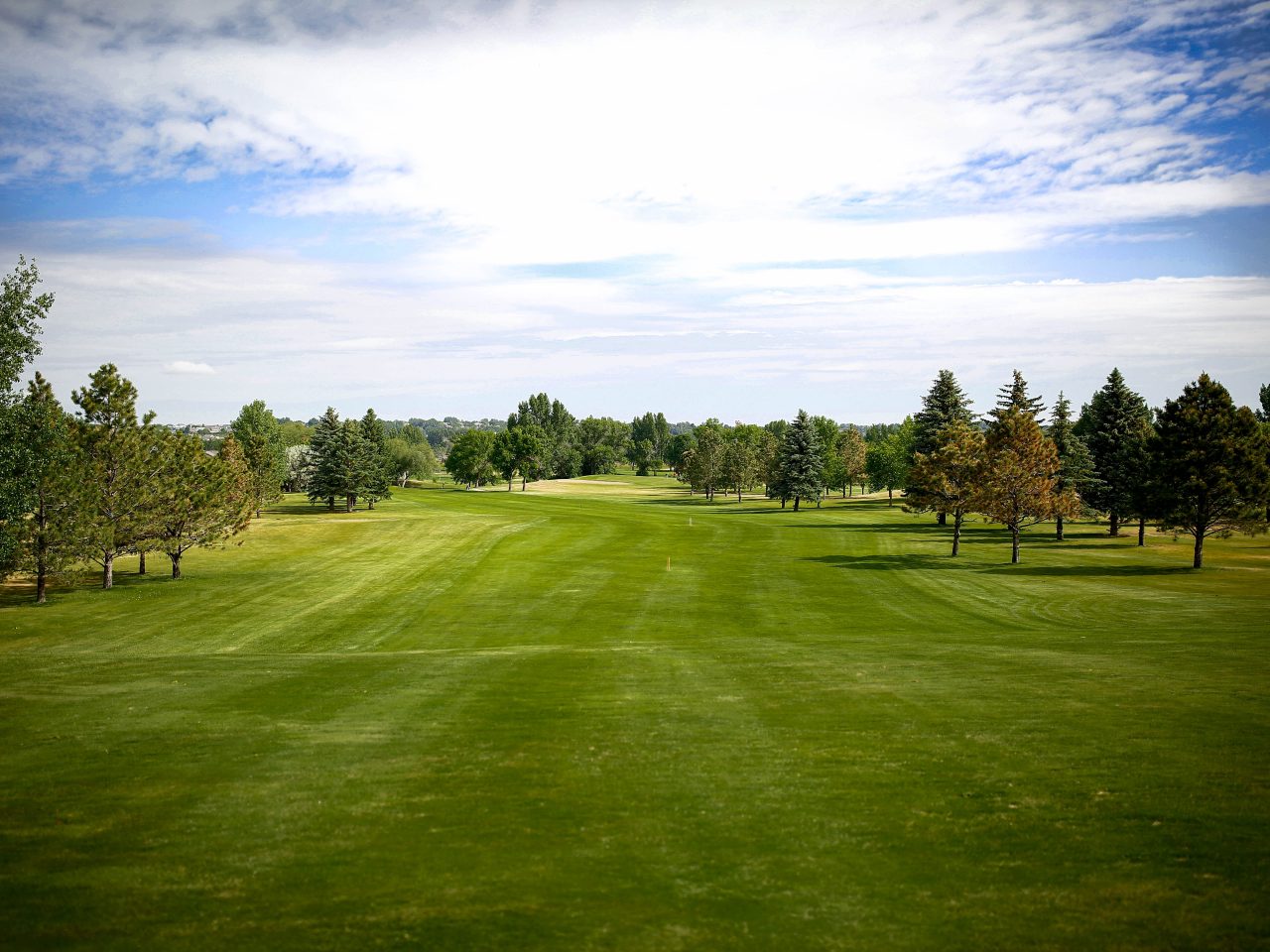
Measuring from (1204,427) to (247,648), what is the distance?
193 ft

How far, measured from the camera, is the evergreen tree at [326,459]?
98.7 meters

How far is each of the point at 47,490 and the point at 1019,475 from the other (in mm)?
62035

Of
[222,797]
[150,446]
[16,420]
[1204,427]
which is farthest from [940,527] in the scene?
[222,797]

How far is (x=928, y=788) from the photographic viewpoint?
13688 millimetres

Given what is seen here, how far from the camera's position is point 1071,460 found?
7925 cm

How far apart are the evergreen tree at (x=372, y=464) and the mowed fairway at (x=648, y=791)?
217 feet

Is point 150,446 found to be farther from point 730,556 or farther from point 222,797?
point 222,797

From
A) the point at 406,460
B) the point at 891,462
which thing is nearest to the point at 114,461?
the point at 891,462

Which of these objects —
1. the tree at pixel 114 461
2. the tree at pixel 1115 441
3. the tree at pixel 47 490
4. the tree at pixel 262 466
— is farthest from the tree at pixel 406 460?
the tree at pixel 1115 441

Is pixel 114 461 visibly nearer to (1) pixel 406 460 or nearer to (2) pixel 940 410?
(2) pixel 940 410

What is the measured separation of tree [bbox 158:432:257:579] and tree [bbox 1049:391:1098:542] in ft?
223

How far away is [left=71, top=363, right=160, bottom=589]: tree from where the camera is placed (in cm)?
4744

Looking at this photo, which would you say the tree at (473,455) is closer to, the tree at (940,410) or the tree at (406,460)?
the tree at (406,460)

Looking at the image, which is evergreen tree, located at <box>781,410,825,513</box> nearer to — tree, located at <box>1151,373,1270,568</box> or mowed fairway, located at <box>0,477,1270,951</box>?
tree, located at <box>1151,373,1270,568</box>
